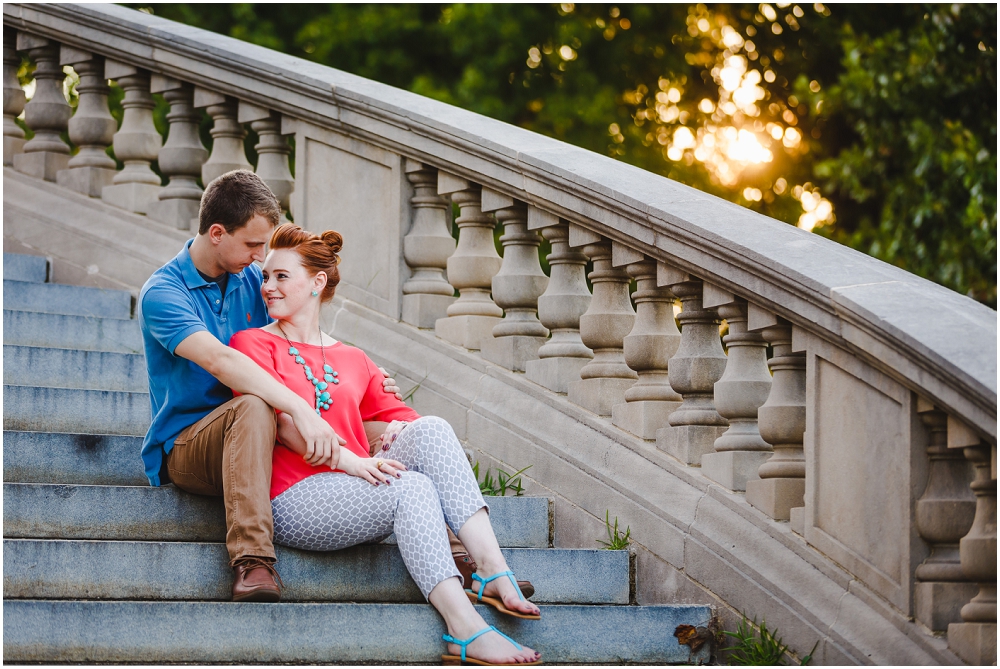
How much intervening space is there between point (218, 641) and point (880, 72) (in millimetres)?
9193

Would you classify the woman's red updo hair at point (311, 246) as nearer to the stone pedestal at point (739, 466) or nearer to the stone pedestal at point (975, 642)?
the stone pedestal at point (739, 466)

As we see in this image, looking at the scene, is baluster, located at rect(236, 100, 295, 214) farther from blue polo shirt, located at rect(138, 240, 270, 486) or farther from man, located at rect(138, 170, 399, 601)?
blue polo shirt, located at rect(138, 240, 270, 486)

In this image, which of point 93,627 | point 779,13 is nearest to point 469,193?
point 93,627

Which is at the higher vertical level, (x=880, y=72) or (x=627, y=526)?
(x=880, y=72)

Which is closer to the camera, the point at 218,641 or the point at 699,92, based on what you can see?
the point at 218,641

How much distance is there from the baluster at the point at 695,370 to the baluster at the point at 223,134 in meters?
2.65

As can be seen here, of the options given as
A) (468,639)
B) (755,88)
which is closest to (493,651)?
(468,639)

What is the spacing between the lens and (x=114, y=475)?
3889 millimetres

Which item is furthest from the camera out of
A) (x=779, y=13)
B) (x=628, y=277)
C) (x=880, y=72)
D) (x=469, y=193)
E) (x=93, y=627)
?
(x=779, y=13)

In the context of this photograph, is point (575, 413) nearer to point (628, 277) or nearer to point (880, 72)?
point (628, 277)

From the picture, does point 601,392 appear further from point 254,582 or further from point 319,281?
→ point 254,582

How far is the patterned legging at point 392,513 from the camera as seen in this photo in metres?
3.35

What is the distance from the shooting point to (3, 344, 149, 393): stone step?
4527 mm

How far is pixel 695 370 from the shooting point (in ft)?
13.0
